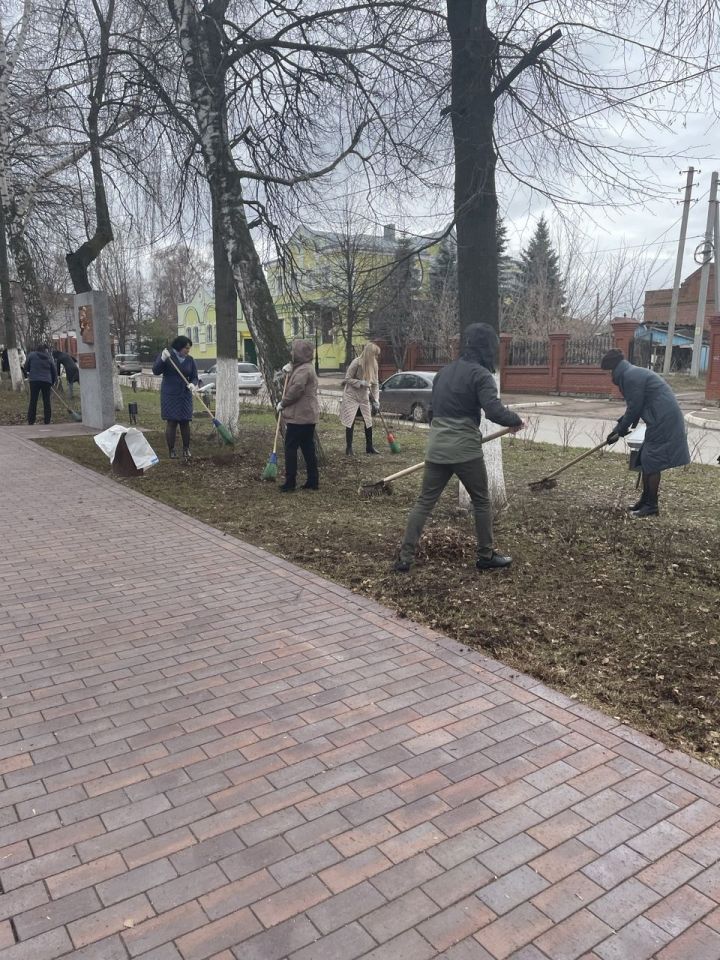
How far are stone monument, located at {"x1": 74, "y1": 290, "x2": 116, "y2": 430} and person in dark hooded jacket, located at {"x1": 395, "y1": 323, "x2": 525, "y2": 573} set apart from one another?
10.4 metres

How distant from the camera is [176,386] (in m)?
9.45

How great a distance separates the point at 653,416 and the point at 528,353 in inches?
928

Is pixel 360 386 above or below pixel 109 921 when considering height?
above

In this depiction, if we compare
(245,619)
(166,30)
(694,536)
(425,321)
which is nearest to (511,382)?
(425,321)

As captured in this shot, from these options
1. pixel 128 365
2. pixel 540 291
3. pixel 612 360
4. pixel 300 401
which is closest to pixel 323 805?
pixel 612 360

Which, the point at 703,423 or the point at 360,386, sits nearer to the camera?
the point at 360,386

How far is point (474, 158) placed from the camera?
6.64 m

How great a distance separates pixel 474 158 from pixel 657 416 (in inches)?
115

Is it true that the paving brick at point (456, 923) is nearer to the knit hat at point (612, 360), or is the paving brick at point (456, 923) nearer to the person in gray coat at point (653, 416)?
the person in gray coat at point (653, 416)

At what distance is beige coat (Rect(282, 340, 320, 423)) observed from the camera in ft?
25.5

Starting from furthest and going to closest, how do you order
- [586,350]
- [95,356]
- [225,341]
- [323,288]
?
[586,350] → [323,288] → [95,356] → [225,341]

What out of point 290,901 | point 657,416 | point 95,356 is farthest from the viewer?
point 95,356

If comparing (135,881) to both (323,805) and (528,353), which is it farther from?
(528,353)

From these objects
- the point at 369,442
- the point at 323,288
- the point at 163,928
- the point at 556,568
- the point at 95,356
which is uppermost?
the point at 323,288
